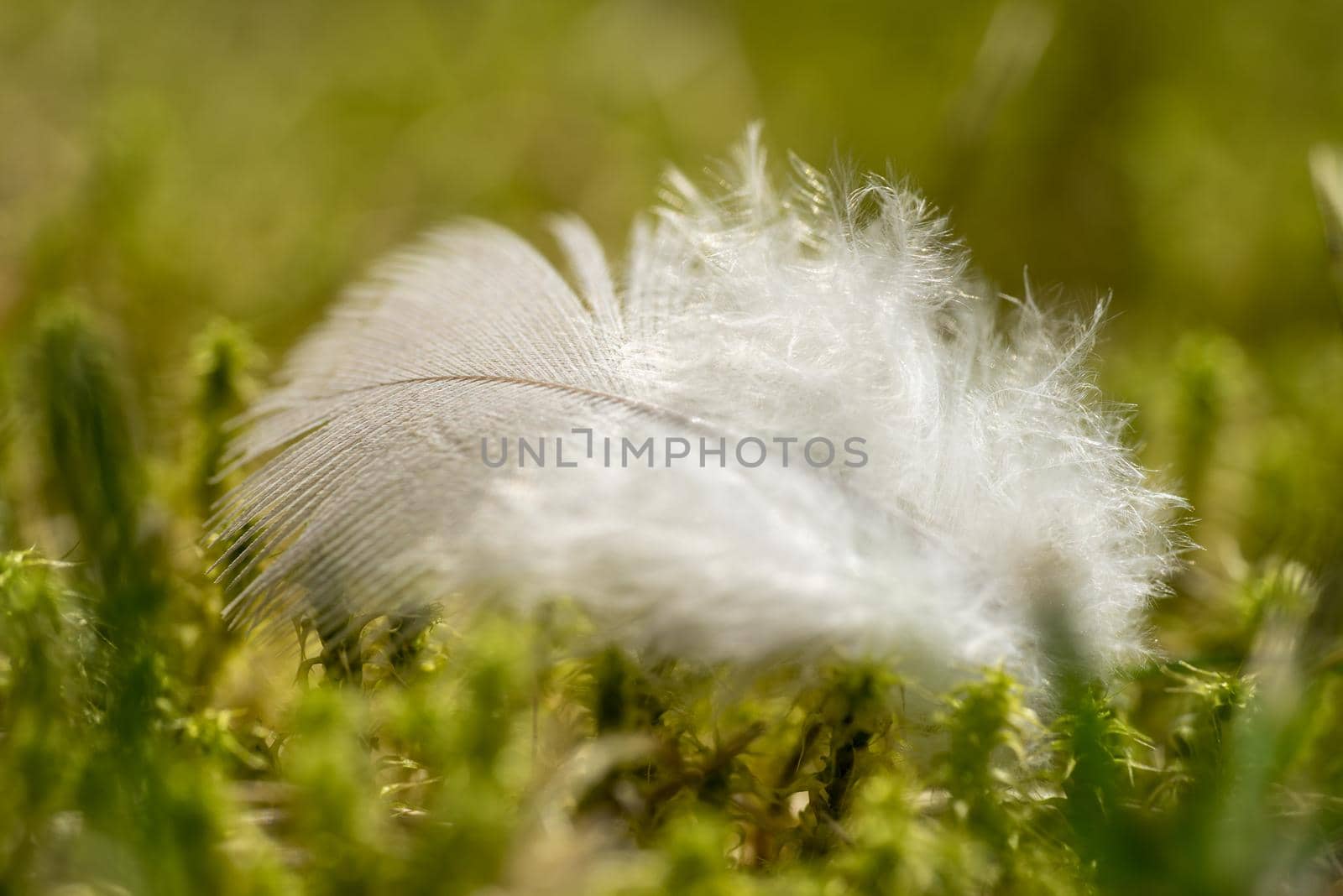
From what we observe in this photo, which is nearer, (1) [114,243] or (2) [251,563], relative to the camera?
(2) [251,563]

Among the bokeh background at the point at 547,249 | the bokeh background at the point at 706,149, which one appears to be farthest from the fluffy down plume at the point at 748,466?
the bokeh background at the point at 706,149

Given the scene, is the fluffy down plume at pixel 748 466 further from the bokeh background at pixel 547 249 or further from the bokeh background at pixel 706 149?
the bokeh background at pixel 706 149

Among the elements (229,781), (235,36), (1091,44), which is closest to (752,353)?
(229,781)

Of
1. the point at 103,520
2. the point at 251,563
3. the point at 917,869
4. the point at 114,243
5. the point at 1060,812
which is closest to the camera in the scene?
the point at 917,869

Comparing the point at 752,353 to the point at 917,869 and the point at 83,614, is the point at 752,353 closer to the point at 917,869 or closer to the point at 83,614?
the point at 917,869

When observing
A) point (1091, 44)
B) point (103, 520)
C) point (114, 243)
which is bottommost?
point (103, 520)

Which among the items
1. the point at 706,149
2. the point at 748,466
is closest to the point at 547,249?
the point at 706,149
